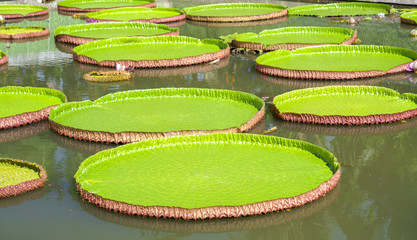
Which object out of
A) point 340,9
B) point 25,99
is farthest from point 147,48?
point 340,9

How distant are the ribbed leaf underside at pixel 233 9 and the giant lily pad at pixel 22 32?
143 inches

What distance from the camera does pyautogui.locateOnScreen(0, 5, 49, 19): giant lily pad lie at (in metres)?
16.6

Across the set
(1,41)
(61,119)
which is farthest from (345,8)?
(61,119)

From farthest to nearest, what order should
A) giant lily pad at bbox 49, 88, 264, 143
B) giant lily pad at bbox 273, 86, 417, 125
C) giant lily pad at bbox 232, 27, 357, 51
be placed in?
giant lily pad at bbox 232, 27, 357, 51 → giant lily pad at bbox 273, 86, 417, 125 → giant lily pad at bbox 49, 88, 264, 143

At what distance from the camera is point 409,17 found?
13.9 meters

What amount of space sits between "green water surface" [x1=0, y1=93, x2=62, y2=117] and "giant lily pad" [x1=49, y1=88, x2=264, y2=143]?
1.85ft

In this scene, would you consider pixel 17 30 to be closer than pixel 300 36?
No

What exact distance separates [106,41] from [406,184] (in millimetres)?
7268

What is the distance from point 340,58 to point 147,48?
3.29m

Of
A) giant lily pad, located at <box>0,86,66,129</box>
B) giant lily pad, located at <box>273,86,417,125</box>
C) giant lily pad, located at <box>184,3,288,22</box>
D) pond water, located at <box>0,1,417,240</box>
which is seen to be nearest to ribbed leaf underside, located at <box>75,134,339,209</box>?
pond water, located at <box>0,1,417,240</box>

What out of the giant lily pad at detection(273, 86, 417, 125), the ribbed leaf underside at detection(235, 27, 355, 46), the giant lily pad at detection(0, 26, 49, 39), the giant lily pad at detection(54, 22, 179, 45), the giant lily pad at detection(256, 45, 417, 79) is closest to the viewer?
the giant lily pad at detection(273, 86, 417, 125)

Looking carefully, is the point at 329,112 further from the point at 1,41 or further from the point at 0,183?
the point at 1,41

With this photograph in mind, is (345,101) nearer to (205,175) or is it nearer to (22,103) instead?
(205,175)

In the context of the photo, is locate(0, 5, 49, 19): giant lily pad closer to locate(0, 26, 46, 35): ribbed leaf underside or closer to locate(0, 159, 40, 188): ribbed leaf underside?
locate(0, 26, 46, 35): ribbed leaf underside
